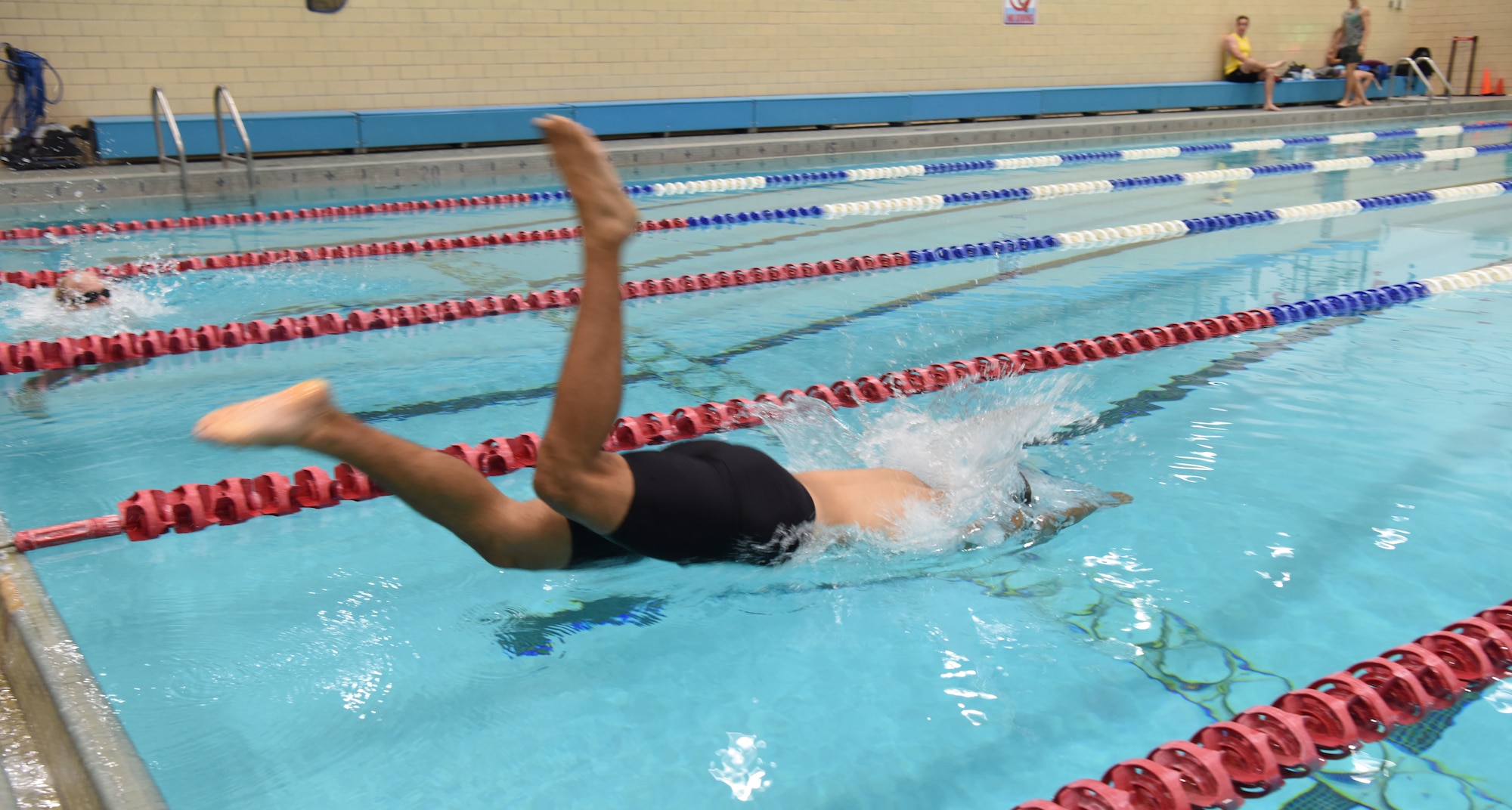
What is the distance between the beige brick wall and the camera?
9453 millimetres

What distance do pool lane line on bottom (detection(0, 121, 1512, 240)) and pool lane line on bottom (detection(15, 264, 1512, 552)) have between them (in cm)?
212

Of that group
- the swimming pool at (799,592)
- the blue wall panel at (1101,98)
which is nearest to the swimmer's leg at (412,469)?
the swimming pool at (799,592)

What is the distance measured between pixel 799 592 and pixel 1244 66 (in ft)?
52.7

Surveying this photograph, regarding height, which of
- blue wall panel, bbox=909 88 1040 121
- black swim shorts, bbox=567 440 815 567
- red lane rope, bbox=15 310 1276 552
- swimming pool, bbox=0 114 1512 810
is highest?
blue wall panel, bbox=909 88 1040 121

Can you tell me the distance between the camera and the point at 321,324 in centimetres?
470

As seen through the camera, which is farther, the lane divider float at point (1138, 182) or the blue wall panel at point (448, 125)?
the blue wall panel at point (448, 125)

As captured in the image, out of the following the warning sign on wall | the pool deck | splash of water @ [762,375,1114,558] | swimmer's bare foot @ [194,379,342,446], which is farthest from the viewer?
the warning sign on wall

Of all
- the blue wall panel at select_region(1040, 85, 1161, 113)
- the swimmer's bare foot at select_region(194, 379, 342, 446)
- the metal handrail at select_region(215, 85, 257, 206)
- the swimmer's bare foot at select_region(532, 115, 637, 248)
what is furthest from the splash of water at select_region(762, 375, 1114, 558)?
the blue wall panel at select_region(1040, 85, 1161, 113)

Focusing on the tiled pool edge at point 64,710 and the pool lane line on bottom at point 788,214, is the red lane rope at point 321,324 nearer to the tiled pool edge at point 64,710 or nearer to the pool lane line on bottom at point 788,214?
the pool lane line on bottom at point 788,214

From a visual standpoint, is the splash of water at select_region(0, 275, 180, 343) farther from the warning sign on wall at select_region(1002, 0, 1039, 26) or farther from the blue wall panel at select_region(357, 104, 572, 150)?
the warning sign on wall at select_region(1002, 0, 1039, 26)

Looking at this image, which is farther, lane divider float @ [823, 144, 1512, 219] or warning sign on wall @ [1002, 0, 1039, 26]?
warning sign on wall @ [1002, 0, 1039, 26]

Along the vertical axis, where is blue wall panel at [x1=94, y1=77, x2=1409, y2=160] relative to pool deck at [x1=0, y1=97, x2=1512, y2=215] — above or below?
above

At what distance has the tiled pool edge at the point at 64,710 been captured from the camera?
1603 mm

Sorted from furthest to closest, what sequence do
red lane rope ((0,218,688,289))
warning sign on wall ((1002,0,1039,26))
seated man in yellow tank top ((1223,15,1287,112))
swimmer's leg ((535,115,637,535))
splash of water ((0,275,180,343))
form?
seated man in yellow tank top ((1223,15,1287,112)) → warning sign on wall ((1002,0,1039,26)) → red lane rope ((0,218,688,289)) → splash of water ((0,275,180,343)) → swimmer's leg ((535,115,637,535))
